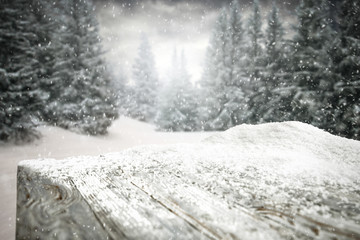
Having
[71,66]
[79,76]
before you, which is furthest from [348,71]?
[71,66]

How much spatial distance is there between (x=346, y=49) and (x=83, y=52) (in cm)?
1531

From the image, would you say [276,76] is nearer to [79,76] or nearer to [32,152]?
[79,76]

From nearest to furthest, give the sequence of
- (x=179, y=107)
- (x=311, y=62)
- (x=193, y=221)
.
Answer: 1. (x=193, y=221)
2. (x=311, y=62)
3. (x=179, y=107)

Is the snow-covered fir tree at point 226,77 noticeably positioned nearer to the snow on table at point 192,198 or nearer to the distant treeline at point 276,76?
the distant treeline at point 276,76

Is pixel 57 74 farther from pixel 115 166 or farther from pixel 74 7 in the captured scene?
pixel 115 166

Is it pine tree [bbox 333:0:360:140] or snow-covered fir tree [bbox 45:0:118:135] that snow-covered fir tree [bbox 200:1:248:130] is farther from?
snow-covered fir tree [bbox 45:0:118:135]

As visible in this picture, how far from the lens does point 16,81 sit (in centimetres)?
758

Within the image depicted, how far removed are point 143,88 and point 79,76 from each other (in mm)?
14268

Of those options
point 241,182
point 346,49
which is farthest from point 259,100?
point 241,182

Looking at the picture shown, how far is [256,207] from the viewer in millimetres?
679

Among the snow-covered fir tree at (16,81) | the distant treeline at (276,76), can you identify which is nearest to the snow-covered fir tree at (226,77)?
the distant treeline at (276,76)

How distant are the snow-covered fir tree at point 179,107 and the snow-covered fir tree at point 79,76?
653cm

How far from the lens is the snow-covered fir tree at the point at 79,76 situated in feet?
37.1

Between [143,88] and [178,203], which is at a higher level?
[178,203]
